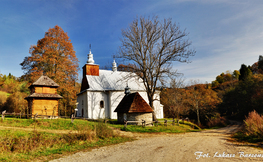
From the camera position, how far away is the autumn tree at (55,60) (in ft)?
82.9

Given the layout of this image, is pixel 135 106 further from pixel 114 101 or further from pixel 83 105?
pixel 83 105

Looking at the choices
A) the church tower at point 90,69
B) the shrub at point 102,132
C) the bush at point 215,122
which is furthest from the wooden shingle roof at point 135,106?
the bush at point 215,122

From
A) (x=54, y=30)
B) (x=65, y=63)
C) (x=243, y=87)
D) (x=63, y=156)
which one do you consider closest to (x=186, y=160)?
(x=63, y=156)

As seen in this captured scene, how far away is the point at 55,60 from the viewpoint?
2530cm

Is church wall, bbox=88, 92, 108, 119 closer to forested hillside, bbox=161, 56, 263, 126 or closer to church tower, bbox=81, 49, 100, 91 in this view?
church tower, bbox=81, 49, 100, 91

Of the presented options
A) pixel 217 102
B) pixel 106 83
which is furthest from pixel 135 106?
pixel 217 102

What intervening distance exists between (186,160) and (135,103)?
13661 millimetres

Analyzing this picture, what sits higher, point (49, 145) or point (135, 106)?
point (135, 106)

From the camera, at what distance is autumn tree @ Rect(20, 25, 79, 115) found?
25266 mm

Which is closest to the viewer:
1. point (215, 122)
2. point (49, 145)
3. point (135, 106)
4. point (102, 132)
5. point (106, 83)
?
point (49, 145)

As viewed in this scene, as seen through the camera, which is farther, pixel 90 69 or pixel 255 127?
pixel 90 69

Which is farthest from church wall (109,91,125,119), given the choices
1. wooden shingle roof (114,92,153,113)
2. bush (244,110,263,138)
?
bush (244,110,263,138)

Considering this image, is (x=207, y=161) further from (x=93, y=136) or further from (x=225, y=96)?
(x=225, y=96)

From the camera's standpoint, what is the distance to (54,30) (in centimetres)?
2711
